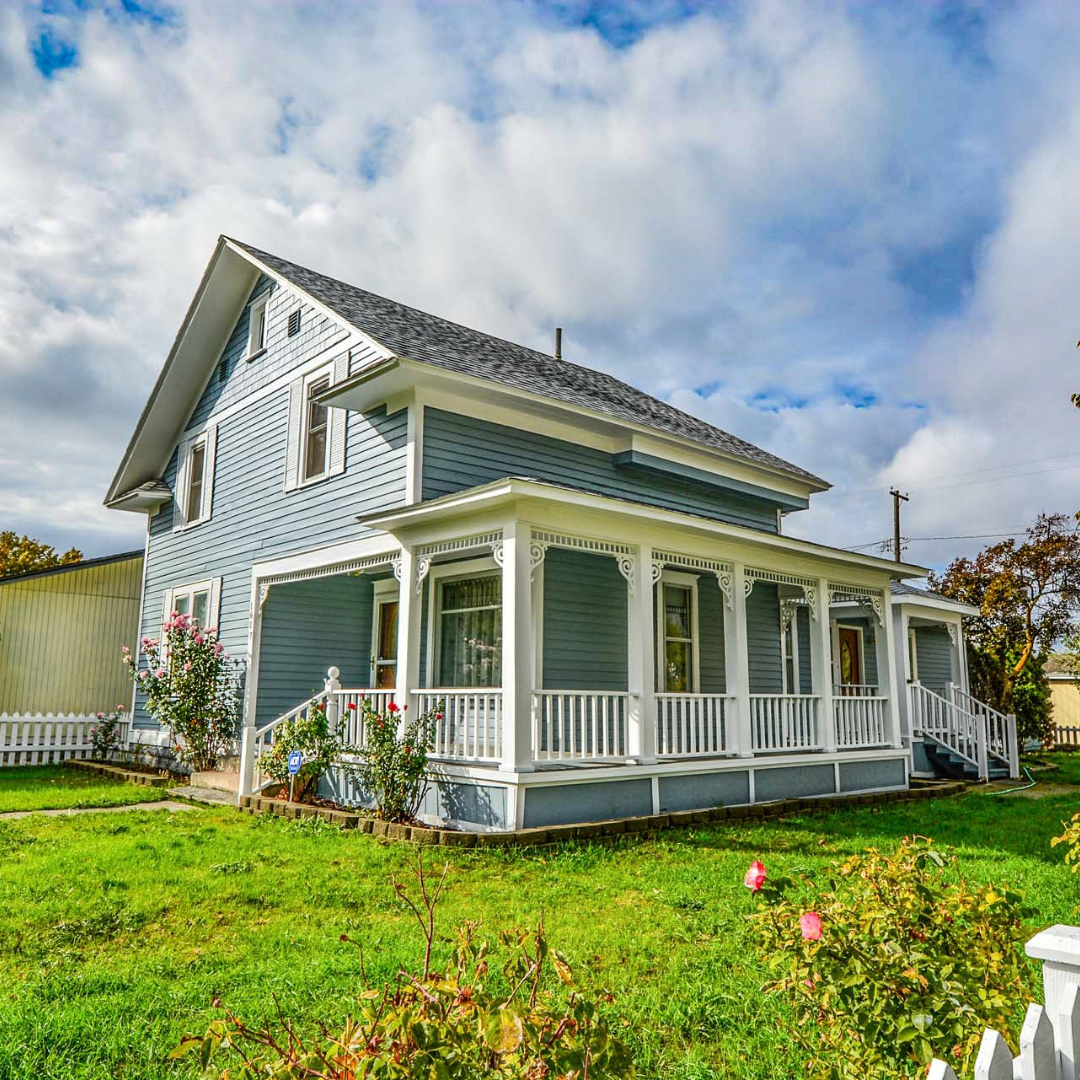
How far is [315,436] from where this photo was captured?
42.4 feet

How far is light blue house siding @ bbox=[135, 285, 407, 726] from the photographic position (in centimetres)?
1120

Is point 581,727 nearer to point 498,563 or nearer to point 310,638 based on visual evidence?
point 498,563

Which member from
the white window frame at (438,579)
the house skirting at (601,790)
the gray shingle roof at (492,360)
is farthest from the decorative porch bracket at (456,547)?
the gray shingle roof at (492,360)

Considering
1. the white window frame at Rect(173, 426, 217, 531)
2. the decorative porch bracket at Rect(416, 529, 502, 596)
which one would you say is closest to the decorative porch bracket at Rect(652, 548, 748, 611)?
the decorative porch bracket at Rect(416, 529, 502, 596)

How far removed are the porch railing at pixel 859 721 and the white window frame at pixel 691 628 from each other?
7.15 ft

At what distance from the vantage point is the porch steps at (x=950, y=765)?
15.1 m

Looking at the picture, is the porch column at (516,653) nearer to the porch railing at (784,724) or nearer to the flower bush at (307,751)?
the flower bush at (307,751)

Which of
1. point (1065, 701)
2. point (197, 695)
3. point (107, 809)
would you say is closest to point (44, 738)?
point (197, 695)

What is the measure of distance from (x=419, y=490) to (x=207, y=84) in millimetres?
4795

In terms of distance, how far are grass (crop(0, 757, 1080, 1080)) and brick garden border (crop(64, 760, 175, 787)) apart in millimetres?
3478

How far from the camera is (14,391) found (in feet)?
69.5

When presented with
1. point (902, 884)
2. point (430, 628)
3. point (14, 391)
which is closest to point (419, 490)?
point (430, 628)

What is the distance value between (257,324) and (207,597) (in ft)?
16.2

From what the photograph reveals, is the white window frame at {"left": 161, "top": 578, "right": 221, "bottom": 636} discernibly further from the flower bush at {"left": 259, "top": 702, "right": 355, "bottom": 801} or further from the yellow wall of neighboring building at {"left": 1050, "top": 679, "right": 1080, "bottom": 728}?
the yellow wall of neighboring building at {"left": 1050, "top": 679, "right": 1080, "bottom": 728}
